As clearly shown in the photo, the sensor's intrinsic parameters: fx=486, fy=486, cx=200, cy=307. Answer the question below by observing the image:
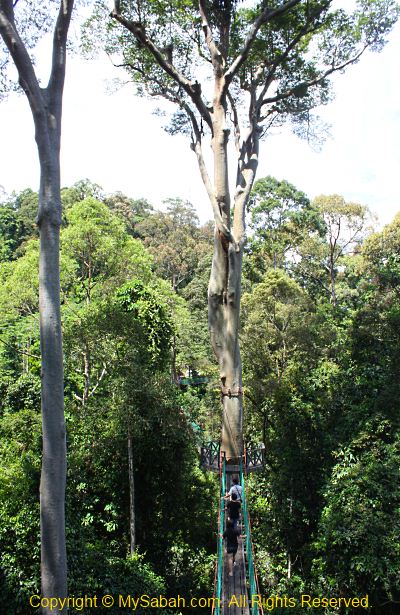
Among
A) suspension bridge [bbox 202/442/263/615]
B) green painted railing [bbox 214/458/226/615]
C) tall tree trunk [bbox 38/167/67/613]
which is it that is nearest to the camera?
tall tree trunk [bbox 38/167/67/613]

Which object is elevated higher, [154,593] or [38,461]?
[38,461]

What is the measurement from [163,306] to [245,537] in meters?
6.09

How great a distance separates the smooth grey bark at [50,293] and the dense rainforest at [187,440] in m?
2.19

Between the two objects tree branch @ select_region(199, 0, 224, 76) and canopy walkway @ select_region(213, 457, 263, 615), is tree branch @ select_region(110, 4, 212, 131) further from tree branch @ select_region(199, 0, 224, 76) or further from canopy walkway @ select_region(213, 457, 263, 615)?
canopy walkway @ select_region(213, 457, 263, 615)

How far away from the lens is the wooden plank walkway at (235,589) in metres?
4.68

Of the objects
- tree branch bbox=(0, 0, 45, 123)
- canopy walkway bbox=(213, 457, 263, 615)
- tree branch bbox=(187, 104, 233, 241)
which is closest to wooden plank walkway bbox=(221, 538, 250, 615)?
canopy walkway bbox=(213, 457, 263, 615)

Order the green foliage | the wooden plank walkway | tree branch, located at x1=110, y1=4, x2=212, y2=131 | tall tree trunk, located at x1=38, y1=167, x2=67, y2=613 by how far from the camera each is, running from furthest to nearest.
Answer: the green foliage < tree branch, located at x1=110, y1=4, x2=212, y2=131 < the wooden plank walkway < tall tree trunk, located at x1=38, y1=167, x2=67, y2=613

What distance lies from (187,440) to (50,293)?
16.4 feet

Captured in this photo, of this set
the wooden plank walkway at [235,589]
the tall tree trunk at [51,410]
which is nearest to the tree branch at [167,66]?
the tall tree trunk at [51,410]

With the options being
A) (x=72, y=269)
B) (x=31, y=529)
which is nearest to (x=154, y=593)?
(x=31, y=529)

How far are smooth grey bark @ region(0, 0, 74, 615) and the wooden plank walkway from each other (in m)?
1.68

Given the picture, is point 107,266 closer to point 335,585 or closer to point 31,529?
point 31,529

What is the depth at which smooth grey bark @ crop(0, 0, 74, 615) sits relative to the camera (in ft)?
13.1

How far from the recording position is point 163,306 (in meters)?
10.9
